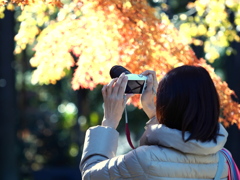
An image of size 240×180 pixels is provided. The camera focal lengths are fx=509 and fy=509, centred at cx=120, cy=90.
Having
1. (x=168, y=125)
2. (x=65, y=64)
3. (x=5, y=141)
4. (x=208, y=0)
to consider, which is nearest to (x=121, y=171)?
(x=168, y=125)

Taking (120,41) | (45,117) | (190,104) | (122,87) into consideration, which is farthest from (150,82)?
(45,117)

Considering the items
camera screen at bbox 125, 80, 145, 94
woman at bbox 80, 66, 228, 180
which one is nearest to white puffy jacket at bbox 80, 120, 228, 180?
woman at bbox 80, 66, 228, 180

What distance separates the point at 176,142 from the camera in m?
2.00

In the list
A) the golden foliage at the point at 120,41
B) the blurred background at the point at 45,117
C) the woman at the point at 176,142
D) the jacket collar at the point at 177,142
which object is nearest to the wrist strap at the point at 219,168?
the woman at the point at 176,142

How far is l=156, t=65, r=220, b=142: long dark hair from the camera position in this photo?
2014mm

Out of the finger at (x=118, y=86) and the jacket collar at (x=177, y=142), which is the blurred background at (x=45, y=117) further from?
the jacket collar at (x=177, y=142)

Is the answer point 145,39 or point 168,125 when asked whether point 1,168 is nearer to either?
point 145,39

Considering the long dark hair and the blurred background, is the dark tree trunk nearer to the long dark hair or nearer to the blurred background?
the blurred background

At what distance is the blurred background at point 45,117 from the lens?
443 inches

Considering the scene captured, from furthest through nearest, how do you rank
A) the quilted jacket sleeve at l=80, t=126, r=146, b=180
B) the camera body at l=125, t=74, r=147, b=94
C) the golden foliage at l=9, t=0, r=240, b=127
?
the golden foliage at l=9, t=0, r=240, b=127, the camera body at l=125, t=74, r=147, b=94, the quilted jacket sleeve at l=80, t=126, r=146, b=180

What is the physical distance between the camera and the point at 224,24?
20.0 feet

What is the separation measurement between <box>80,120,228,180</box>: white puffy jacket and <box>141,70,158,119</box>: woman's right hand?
0.55 m

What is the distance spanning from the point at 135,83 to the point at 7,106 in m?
9.16

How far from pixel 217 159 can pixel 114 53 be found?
2.35m
